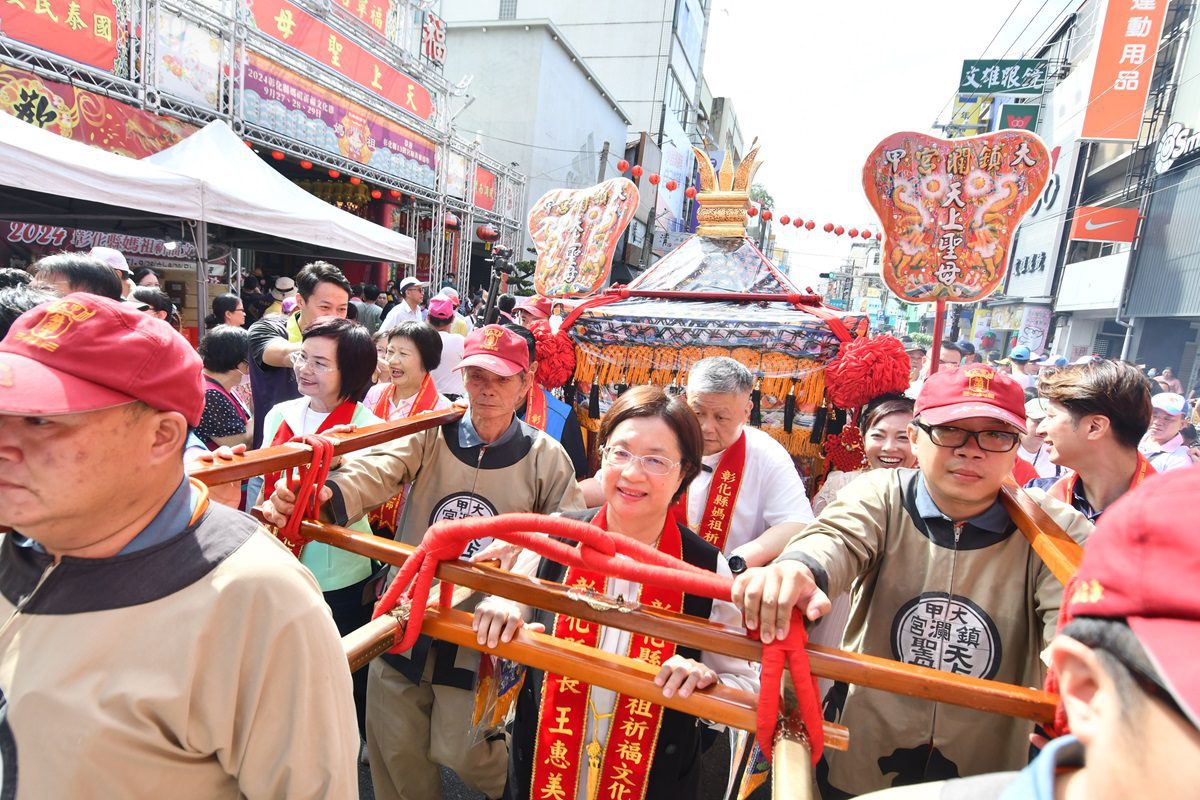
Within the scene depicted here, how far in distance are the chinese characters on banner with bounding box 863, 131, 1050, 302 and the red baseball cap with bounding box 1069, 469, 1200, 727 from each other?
3.19m

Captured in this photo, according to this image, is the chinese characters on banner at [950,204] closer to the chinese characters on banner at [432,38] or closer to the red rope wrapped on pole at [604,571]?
the red rope wrapped on pole at [604,571]

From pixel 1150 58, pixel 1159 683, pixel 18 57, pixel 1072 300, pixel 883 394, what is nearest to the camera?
pixel 1159 683

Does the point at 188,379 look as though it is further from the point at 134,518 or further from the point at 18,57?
the point at 18,57

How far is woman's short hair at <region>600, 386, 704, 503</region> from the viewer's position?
1694 millimetres

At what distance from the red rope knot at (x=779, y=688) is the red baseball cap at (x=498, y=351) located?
1.45m

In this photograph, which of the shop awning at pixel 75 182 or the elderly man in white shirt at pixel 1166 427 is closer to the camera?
the elderly man in white shirt at pixel 1166 427

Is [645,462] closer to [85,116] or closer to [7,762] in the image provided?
[7,762]

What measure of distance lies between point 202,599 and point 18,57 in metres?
8.02

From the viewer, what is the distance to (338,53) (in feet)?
34.1

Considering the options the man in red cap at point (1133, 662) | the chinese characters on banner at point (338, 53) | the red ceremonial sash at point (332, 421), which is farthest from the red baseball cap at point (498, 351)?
the chinese characters on banner at point (338, 53)

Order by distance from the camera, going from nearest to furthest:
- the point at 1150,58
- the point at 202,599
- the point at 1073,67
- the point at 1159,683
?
1. the point at 1159,683
2. the point at 202,599
3. the point at 1150,58
4. the point at 1073,67

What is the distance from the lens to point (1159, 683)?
1.74 ft

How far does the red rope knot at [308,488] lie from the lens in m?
1.49

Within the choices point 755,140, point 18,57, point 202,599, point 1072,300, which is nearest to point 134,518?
point 202,599
